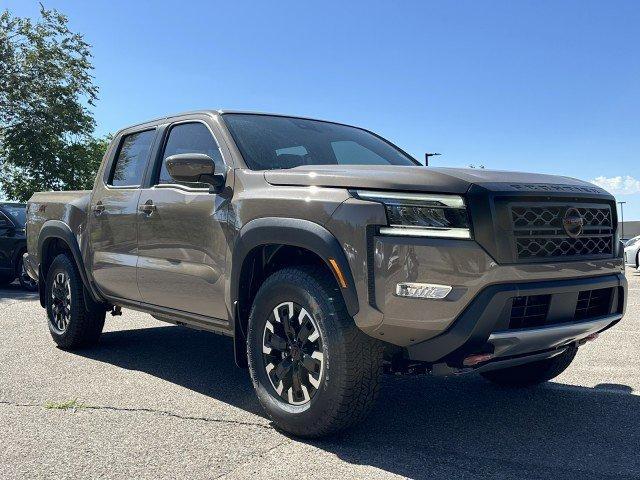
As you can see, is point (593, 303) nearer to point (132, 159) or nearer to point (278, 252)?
point (278, 252)

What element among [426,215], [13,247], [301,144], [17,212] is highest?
[301,144]

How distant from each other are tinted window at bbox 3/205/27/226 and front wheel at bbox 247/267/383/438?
31.6 feet

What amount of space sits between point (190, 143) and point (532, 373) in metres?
2.89

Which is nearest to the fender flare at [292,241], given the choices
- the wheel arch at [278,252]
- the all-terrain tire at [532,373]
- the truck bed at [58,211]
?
the wheel arch at [278,252]

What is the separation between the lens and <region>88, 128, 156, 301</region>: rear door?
4863 mm

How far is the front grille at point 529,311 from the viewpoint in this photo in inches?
122

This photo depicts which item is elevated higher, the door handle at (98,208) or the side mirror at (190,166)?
the side mirror at (190,166)

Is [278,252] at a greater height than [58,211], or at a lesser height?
lesser

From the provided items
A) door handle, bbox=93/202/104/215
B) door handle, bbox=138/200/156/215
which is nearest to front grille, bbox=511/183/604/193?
door handle, bbox=138/200/156/215

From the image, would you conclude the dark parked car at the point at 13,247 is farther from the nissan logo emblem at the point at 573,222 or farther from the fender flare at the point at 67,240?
the nissan logo emblem at the point at 573,222

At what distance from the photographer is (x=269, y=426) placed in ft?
12.1

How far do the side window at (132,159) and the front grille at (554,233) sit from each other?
3000 mm

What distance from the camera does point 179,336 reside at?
22.1 feet

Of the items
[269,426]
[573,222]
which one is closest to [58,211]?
[269,426]
